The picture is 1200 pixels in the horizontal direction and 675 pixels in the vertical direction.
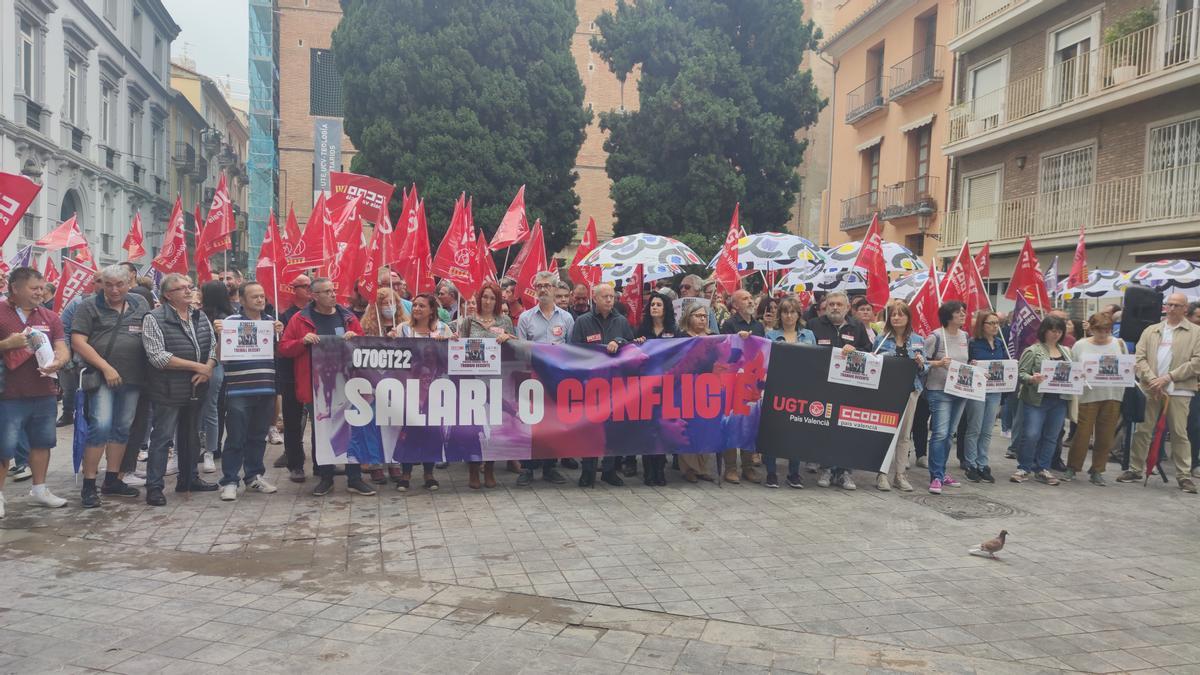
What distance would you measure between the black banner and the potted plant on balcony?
15023 millimetres

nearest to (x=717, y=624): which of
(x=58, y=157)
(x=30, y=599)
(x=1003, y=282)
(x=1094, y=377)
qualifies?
(x=30, y=599)

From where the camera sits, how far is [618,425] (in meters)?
7.84

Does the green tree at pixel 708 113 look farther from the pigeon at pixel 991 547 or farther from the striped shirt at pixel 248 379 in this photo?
the pigeon at pixel 991 547

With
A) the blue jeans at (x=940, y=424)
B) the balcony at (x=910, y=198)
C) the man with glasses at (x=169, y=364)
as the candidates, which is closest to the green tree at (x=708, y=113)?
the balcony at (x=910, y=198)

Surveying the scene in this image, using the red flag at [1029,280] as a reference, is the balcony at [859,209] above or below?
above

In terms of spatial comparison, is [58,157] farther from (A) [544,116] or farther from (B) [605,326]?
(B) [605,326]

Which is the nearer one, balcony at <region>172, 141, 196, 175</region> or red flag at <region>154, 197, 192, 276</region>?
red flag at <region>154, 197, 192, 276</region>

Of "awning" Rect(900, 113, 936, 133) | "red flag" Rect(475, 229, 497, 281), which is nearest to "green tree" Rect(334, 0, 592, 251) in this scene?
"awning" Rect(900, 113, 936, 133)

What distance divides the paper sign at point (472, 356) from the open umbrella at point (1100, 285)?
1122 cm

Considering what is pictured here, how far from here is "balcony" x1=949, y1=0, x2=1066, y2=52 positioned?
71.6 feet

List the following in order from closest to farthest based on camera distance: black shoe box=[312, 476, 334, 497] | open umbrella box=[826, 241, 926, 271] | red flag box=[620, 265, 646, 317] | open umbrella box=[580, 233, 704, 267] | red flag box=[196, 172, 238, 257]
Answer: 1. black shoe box=[312, 476, 334, 497]
2. red flag box=[196, 172, 238, 257]
3. red flag box=[620, 265, 646, 317]
4. open umbrella box=[580, 233, 704, 267]
5. open umbrella box=[826, 241, 926, 271]

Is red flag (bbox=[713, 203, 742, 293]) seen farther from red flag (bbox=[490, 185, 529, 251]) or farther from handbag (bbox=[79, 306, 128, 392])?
handbag (bbox=[79, 306, 128, 392])

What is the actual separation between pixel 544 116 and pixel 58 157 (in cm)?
1397

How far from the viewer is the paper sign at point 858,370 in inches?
316
